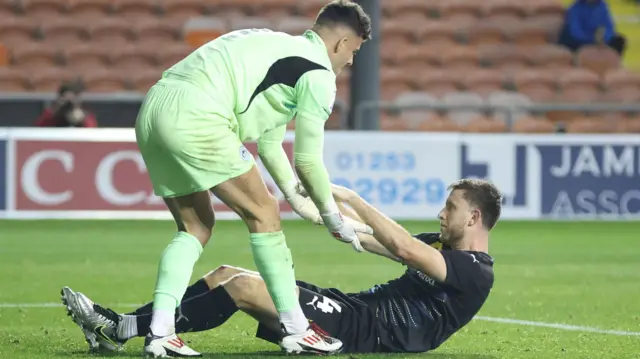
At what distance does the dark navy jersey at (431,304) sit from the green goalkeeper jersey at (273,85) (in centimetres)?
72

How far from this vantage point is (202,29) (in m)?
21.9

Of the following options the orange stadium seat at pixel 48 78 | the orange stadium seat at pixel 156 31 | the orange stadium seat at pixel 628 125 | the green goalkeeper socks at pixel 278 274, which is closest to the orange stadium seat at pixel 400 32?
the orange stadium seat at pixel 156 31

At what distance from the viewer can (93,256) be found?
12.4 meters

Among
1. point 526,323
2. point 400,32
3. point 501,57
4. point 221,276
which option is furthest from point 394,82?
point 221,276

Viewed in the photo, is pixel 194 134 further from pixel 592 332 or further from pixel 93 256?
pixel 93 256

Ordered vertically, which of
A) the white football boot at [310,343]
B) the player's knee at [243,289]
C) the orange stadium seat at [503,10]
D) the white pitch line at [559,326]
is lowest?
the white pitch line at [559,326]

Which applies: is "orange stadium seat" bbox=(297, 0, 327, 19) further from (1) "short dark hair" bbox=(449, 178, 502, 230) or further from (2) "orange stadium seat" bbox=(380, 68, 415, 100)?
(1) "short dark hair" bbox=(449, 178, 502, 230)

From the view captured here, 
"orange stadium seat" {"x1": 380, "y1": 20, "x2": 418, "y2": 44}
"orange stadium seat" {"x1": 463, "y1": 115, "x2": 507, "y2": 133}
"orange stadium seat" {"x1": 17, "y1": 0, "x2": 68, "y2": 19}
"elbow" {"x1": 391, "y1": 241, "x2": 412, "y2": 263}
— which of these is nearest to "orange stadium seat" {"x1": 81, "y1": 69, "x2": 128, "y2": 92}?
"orange stadium seat" {"x1": 17, "y1": 0, "x2": 68, "y2": 19}

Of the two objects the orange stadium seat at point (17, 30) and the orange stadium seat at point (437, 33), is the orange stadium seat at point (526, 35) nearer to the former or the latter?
the orange stadium seat at point (437, 33)

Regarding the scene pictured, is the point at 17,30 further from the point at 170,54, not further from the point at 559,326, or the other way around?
the point at 559,326

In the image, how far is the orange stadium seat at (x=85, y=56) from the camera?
68.8 ft

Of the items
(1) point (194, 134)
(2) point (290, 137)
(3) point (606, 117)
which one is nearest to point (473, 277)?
(1) point (194, 134)

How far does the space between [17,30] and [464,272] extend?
16694 millimetres

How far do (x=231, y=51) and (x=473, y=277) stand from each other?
1.66m
